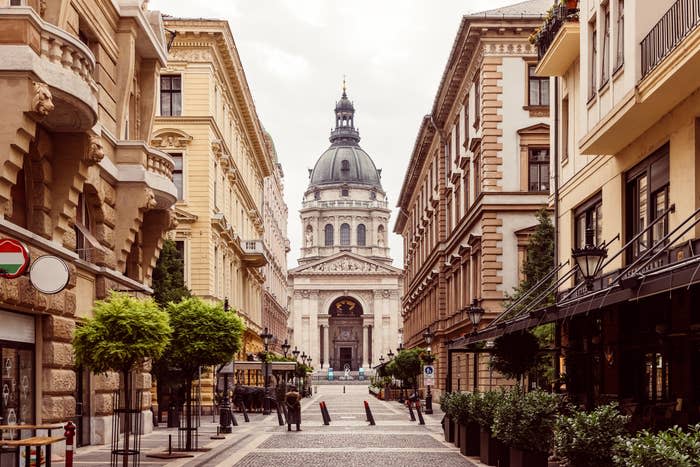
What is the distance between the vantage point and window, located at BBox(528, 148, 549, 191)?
43094 mm

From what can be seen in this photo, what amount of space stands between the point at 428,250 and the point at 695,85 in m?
53.0

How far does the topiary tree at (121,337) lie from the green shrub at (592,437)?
727cm

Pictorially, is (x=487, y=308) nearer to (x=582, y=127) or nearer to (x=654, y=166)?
(x=582, y=127)

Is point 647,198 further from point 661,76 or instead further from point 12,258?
point 12,258

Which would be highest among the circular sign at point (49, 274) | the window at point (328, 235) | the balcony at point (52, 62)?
the window at point (328, 235)

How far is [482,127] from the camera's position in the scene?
43000mm

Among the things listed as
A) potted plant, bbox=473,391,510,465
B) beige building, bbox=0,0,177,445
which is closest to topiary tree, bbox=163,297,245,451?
beige building, bbox=0,0,177,445

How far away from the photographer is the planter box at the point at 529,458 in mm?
16297

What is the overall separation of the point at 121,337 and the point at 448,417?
37.3 ft

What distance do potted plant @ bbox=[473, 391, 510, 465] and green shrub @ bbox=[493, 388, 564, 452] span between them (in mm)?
2369

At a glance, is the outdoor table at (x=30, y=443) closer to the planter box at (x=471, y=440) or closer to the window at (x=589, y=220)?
the planter box at (x=471, y=440)

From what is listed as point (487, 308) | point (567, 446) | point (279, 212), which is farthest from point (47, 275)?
point (279, 212)

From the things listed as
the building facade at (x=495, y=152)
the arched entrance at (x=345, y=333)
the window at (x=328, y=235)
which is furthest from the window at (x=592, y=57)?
the window at (x=328, y=235)

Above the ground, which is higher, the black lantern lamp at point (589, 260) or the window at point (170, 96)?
the window at point (170, 96)
